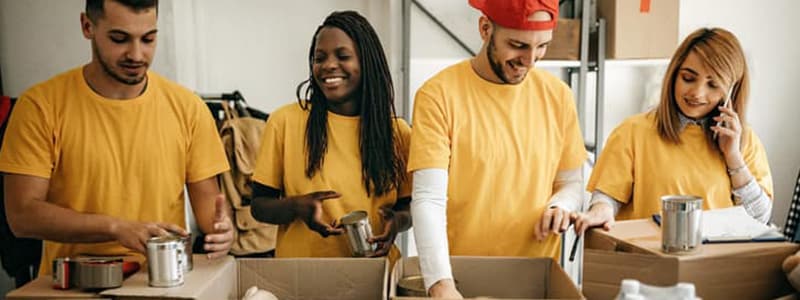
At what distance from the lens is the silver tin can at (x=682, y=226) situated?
3.66 feet

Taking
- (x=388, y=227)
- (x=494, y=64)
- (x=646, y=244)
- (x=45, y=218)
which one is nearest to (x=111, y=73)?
(x=45, y=218)


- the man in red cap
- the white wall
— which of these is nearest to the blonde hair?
the man in red cap

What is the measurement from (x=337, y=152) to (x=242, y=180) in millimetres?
1198

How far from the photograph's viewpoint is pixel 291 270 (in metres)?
1.27

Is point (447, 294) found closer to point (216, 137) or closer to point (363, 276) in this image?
point (363, 276)

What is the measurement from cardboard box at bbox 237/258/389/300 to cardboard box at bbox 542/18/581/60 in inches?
69.2

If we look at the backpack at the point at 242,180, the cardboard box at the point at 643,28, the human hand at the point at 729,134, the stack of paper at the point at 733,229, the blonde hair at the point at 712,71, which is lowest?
the backpack at the point at 242,180

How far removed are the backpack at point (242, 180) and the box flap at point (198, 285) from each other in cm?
142

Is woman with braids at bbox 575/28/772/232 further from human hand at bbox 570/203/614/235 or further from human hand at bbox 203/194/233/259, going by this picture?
human hand at bbox 203/194/233/259

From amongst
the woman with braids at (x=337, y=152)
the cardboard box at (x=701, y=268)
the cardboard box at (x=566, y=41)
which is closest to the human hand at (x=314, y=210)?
the woman with braids at (x=337, y=152)

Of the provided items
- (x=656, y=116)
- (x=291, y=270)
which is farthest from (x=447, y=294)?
(x=656, y=116)

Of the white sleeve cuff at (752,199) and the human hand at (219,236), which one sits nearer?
the human hand at (219,236)

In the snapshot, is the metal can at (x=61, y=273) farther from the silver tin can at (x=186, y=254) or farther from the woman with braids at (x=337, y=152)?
the woman with braids at (x=337, y=152)

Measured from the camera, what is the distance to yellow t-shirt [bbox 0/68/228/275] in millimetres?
1380
